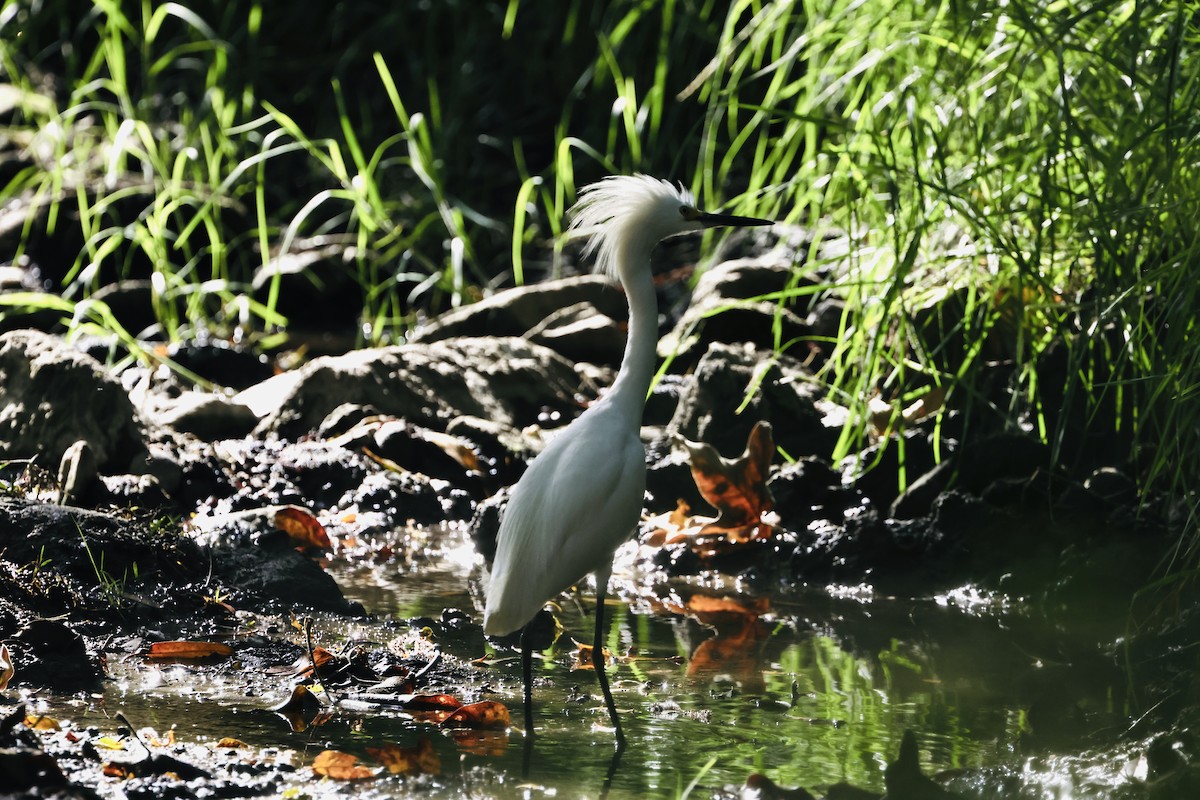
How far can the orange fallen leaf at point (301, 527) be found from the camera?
4.41 meters

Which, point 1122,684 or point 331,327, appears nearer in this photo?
point 1122,684

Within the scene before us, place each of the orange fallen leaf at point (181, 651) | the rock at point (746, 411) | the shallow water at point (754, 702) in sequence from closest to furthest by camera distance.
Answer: the shallow water at point (754, 702) < the orange fallen leaf at point (181, 651) < the rock at point (746, 411)

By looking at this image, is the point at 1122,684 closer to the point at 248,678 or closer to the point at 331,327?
the point at 248,678

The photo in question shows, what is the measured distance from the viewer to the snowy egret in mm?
3084

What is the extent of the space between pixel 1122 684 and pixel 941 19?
2022 millimetres

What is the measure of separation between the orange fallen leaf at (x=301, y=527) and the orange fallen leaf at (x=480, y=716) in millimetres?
1623

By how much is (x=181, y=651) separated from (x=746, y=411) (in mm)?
2171

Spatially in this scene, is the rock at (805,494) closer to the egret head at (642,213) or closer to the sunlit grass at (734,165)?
the sunlit grass at (734,165)

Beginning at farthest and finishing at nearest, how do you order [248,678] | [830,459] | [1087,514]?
[830,459], [1087,514], [248,678]

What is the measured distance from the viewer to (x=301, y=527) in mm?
4441

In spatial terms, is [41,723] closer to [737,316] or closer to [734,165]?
[737,316]

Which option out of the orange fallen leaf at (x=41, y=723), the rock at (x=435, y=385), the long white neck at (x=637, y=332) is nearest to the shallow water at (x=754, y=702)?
the orange fallen leaf at (x=41, y=723)

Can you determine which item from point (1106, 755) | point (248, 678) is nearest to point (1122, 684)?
point (1106, 755)

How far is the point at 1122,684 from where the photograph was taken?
129 inches
